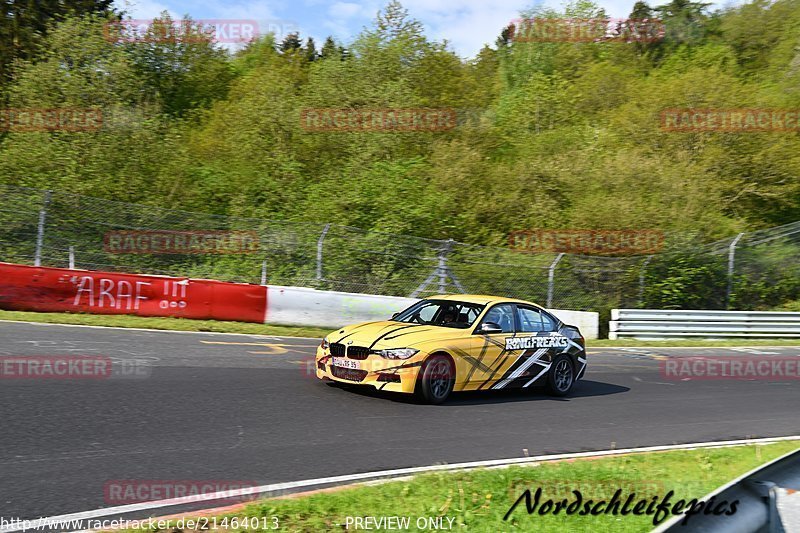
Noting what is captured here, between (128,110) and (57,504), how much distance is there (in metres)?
Result: 23.5

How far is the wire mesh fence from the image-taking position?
1773 centimetres

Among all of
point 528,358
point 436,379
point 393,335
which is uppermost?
point 393,335

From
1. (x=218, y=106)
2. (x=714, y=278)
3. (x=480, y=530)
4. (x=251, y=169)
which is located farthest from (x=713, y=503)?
(x=218, y=106)

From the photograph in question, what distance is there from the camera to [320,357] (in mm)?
10250

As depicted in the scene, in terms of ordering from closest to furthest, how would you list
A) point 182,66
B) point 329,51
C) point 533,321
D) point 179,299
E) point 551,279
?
point 533,321, point 179,299, point 551,279, point 329,51, point 182,66

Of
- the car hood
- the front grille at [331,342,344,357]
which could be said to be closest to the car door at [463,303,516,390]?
the car hood

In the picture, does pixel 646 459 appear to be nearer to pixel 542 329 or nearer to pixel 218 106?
pixel 542 329

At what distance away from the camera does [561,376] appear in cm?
1166

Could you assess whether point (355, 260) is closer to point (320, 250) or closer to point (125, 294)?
point (320, 250)

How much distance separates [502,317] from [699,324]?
13371mm

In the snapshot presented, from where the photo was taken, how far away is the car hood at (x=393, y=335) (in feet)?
31.7

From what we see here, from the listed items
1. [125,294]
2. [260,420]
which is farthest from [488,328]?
[125,294]

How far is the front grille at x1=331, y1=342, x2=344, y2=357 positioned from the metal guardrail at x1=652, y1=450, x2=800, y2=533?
6.84 m

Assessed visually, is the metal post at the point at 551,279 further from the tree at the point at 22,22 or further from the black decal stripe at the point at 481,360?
the tree at the point at 22,22
